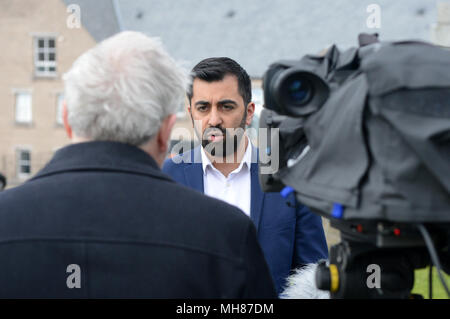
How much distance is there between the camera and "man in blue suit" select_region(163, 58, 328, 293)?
3.02 m

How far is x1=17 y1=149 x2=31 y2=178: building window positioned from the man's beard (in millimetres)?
25042

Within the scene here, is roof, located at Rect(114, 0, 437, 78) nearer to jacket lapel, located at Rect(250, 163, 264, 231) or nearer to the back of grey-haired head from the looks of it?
jacket lapel, located at Rect(250, 163, 264, 231)

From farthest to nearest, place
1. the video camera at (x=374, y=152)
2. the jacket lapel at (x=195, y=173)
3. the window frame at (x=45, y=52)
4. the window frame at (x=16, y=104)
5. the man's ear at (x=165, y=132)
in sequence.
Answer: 1. the window frame at (x=45, y=52)
2. the window frame at (x=16, y=104)
3. the jacket lapel at (x=195, y=173)
4. the man's ear at (x=165, y=132)
5. the video camera at (x=374, y=152)

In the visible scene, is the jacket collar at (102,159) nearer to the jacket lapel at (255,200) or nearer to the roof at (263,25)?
the jacket lapel at (255,200)

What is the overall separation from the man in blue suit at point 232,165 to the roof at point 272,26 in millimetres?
23178

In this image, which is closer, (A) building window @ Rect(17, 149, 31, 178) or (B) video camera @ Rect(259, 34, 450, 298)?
(B) video camera @ Rect(259, 34, 450, 298)

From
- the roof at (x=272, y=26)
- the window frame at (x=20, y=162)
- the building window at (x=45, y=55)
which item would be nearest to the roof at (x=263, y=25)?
the roof at (x=272, y=26)

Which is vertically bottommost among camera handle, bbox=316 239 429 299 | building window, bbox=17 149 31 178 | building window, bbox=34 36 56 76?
camera handle, bbox=316 239 429 299

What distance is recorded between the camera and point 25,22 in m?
27.0

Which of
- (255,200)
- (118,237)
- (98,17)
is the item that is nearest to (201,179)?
(255,200)

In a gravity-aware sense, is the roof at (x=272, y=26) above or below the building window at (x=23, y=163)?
above

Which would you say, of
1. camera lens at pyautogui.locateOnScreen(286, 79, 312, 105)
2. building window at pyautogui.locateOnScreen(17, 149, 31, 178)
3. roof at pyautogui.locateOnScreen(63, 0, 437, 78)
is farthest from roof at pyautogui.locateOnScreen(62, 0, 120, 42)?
camera lens at pyautogui.locateOnScreen(286, 79, 312, 105)

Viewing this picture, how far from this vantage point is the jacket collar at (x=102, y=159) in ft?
5.56
